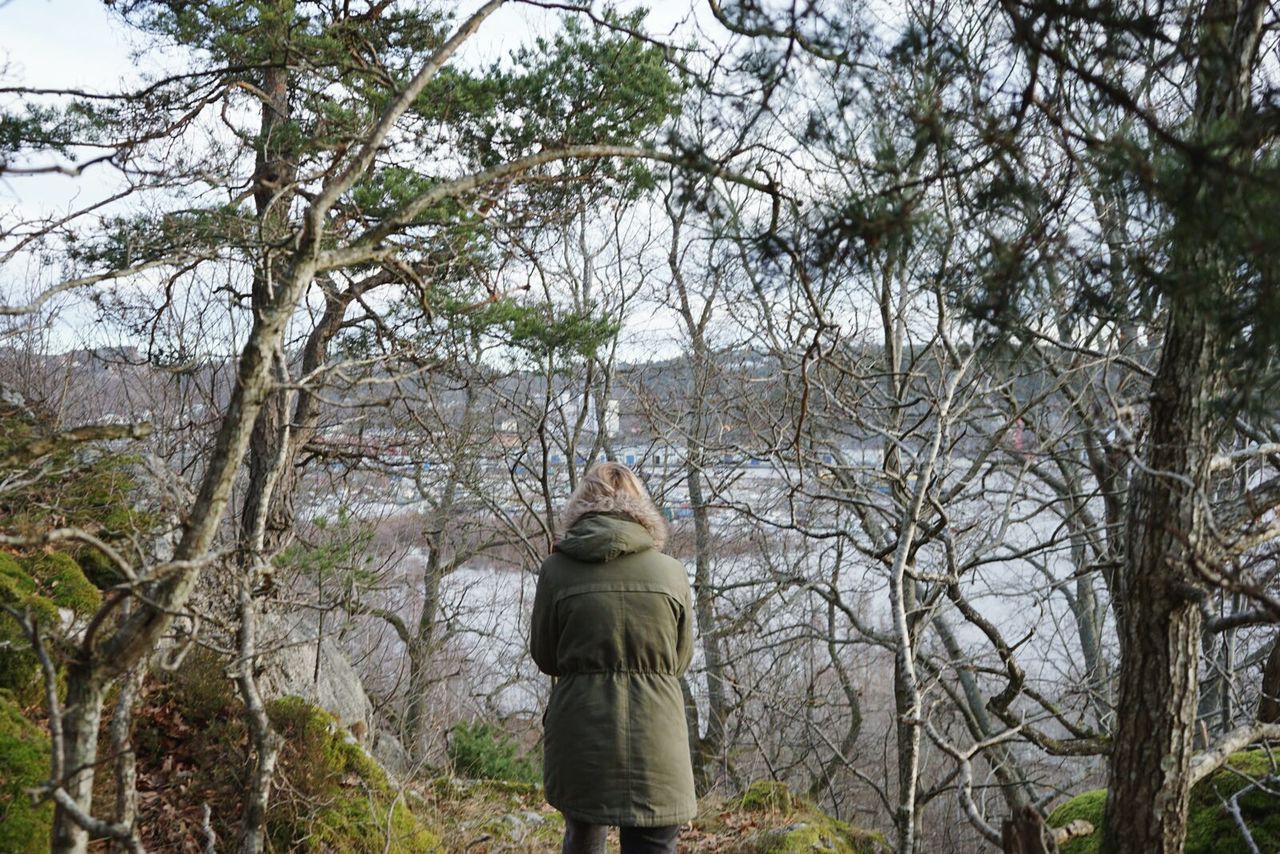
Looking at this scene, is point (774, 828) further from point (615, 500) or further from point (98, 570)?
point (98, 570)

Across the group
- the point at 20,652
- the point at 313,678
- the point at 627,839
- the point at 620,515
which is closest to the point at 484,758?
the point at 313,678

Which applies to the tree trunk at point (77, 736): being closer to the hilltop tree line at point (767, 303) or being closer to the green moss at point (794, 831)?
the hilltop tree line at point (767, 303)

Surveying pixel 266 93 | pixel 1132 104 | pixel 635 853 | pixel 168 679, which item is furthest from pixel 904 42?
pixel 266 93

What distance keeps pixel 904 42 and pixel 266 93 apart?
6.38 metres

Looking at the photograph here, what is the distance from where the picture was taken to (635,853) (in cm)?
323

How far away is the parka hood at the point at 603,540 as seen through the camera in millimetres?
3266

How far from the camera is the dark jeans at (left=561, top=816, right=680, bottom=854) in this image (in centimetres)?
323

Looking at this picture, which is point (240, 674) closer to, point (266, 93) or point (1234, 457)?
point (1234, 457)

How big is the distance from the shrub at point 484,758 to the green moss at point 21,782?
4.44 meters

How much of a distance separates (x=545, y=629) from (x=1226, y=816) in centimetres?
292

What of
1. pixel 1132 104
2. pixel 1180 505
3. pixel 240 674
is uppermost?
pixel 1132 104

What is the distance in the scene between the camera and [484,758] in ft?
25.7

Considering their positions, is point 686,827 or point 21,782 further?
point 686,827

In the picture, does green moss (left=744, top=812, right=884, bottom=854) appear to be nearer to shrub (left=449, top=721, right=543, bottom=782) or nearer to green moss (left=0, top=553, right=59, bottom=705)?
shrub (left=449, top=721, right=543, bottom=782)
